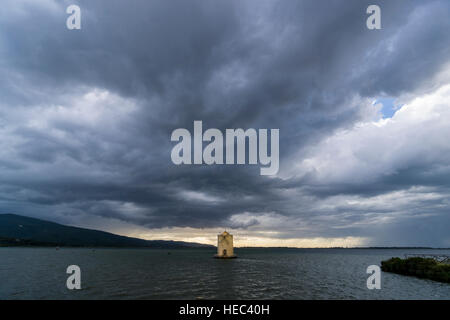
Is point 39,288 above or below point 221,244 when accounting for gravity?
above

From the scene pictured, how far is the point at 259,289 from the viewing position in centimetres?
4553

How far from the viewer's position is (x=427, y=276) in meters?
62.5

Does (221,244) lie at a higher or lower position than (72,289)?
lower
